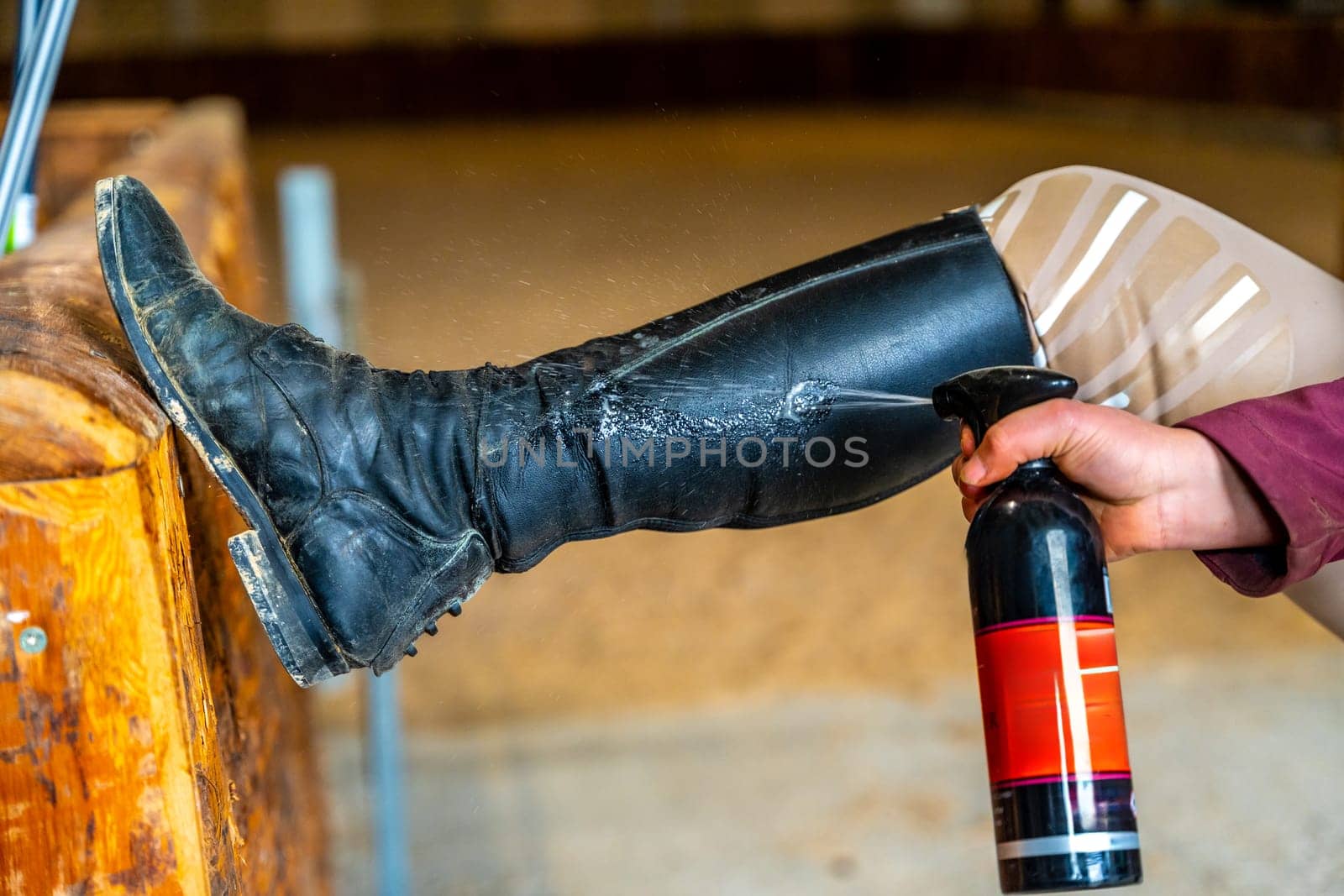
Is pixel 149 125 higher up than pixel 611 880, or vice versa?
pixel 149 125

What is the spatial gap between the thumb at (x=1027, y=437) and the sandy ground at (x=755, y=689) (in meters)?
0.30

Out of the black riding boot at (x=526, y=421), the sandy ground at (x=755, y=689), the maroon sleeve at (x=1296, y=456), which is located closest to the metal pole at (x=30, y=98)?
the black riding boot at (x=526, y=421)

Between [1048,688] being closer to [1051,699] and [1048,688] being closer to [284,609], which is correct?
[1051,699]

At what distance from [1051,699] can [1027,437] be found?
0.39 ft

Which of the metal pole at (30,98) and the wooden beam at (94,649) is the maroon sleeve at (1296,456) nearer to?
the wooden beam at (94,649)

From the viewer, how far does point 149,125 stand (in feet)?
7.06

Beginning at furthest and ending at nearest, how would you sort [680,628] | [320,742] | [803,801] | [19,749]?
[680,628]
[320,742]
[803,801]
[19,749]

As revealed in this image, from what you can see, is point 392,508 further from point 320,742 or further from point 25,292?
point 320,742

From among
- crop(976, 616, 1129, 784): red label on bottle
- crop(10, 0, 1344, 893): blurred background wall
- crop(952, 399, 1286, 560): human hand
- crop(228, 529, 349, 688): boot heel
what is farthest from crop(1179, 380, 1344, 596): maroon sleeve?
crop(228, 529, 349, 688): boot heel

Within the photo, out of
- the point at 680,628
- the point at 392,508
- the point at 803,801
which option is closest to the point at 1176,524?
the point at 392,508

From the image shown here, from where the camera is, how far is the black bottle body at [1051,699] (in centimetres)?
56

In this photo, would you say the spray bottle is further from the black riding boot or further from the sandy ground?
the sandy ground

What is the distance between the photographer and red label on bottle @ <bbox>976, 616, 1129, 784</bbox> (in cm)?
57

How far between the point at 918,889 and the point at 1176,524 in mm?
937
